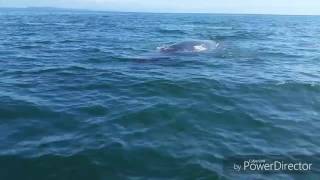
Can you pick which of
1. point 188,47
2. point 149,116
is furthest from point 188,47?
point 149,116

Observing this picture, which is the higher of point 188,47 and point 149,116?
point 188,47

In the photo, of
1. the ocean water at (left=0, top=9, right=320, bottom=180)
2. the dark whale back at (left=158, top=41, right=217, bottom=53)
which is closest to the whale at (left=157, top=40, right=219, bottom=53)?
the dark whale back at (left=158, top=41, right=217, bottom=53)

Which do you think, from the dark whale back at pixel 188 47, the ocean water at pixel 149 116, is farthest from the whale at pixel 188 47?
the ocean water at pixel 149 116

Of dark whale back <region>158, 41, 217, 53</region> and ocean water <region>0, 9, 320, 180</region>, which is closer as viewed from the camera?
ocean water <region>0, 9, 320, 180</region>

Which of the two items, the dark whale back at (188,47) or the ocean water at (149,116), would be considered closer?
the ocean water at (149,116)

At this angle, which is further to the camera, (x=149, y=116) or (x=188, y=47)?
(x=188, y=47)

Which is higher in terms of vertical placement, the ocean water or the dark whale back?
the dark whale back

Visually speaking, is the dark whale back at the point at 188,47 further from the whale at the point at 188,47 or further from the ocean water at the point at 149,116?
the ocean water at the point at 149,116

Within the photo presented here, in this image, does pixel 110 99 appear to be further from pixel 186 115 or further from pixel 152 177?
pixel 152 177

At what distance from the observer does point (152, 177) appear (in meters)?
9.30

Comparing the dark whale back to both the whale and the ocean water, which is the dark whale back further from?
the ocean water

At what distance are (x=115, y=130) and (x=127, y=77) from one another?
7.15 metres

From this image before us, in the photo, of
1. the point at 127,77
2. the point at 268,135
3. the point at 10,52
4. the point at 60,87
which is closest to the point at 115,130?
the point at 268,135

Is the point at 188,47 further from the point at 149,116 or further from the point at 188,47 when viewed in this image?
the point at 149,116
